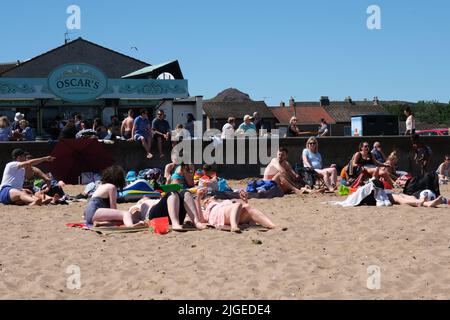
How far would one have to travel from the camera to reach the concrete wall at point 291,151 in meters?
18.0

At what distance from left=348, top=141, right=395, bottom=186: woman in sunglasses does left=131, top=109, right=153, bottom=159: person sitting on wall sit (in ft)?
18.2

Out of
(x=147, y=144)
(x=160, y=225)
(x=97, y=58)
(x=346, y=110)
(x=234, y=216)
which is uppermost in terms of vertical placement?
(x=97, y=58)

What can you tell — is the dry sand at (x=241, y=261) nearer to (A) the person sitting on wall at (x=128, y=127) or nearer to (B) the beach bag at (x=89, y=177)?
(B) the beach bag at (x=89, y=177)

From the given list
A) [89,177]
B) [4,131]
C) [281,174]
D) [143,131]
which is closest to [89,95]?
[4,131]

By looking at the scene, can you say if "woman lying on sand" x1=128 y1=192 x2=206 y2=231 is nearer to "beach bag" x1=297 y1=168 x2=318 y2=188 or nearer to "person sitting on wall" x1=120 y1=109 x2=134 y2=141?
"beach bag" x1=297 y1=168 x2=318 y2=188

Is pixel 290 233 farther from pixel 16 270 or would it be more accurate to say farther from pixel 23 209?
pixel 23 209

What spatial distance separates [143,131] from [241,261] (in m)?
11.7

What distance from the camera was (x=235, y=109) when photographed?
70.7 m

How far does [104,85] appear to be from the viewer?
32.0 metres

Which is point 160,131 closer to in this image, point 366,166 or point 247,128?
point 247,128

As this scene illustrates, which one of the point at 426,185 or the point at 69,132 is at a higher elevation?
the point at 69,132

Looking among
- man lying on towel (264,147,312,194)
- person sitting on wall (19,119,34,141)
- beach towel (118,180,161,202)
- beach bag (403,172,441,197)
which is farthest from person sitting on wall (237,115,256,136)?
beach bag (403,172,441,197)
